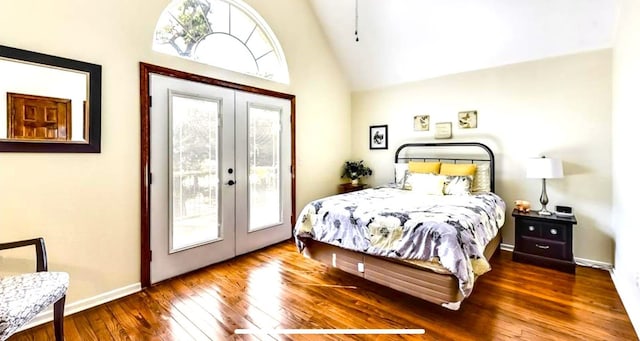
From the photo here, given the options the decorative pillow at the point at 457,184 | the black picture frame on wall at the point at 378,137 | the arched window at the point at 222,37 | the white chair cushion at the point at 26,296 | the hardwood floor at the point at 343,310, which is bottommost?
the hardwood floor at the point at 343,310

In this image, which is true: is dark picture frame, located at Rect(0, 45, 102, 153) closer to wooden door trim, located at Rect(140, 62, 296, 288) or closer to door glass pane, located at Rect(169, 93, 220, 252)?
wooden door trim, located at Rect(140, 62, 296, 288)

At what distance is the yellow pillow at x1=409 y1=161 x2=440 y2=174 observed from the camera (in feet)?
13.0

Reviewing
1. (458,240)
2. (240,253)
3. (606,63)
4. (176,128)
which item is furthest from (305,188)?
(606,63)

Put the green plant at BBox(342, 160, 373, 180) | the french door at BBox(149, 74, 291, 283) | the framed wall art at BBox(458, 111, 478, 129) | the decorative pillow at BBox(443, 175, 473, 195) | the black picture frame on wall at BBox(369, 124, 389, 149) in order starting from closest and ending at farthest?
the french door at BBox(149, 74, 291, 283) → the decorative pillow at BBox(443, 175, 473, 195) → the framed wall art at BBox(458, 111, 478, 129) → the black picture frame on wall at BBox(369, 124, 389, 149) → the green plant at BBox(342, 160, 373, 180)

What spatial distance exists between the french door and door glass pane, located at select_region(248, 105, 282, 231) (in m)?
0.01

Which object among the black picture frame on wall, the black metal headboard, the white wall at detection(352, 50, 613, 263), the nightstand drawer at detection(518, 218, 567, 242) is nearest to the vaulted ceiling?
the white wall at detection(352, 50, 613, 263)

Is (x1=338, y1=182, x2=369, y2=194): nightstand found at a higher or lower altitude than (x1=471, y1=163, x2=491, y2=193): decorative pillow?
lower

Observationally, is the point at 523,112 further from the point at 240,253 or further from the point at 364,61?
the point at 240,253

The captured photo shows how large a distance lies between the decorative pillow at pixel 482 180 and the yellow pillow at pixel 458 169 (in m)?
0.07

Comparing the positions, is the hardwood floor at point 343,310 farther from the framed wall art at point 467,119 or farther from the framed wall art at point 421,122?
the framed wall art at point 421,122

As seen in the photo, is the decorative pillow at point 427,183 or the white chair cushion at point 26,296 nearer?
the white chair cushion at point 26,296

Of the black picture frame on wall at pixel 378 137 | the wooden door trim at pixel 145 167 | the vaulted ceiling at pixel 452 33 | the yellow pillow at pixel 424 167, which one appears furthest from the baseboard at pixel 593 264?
the wooden door trim at pixel 145 167

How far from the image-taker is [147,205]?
8.74 ft

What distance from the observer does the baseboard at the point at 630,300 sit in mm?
1962
